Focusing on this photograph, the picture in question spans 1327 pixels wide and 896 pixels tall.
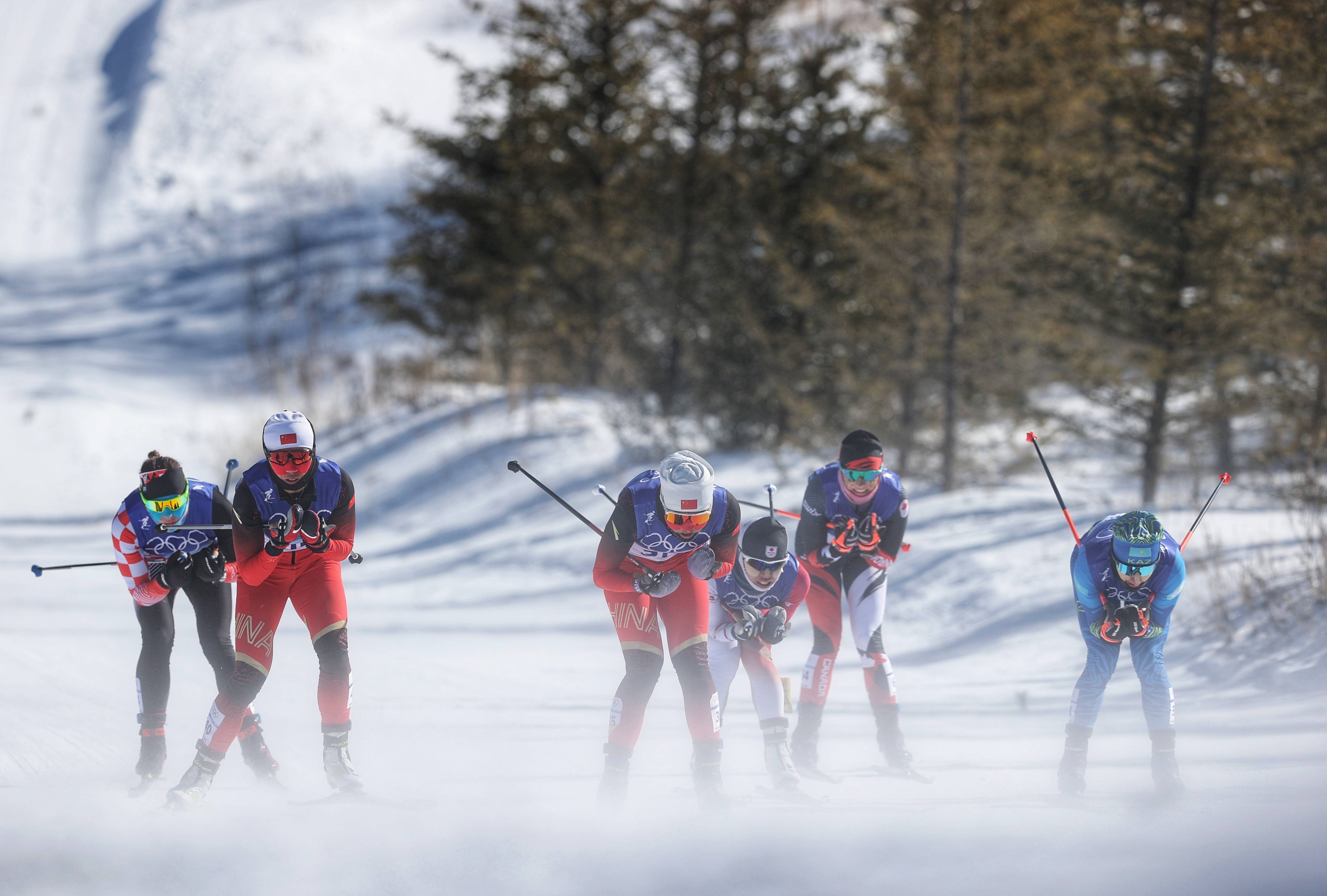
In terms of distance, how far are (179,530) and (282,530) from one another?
2.08 feet

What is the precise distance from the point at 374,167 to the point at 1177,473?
34.5m

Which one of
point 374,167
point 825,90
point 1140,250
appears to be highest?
point 374,167

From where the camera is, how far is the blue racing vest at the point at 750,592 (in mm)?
5777

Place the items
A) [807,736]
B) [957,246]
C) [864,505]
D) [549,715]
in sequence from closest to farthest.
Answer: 1. [807,736]
2. [864,505]
3. [549,715]
4. [957,246]

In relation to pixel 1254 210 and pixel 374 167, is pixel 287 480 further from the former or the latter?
pixel 374 167

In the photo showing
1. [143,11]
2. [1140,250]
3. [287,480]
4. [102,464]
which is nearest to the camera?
[287,480]

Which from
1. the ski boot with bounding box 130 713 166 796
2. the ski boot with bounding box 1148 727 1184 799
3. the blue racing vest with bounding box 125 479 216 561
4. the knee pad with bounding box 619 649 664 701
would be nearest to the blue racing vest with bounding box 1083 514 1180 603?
the ski boot with bounding box 1148 727 1184 799

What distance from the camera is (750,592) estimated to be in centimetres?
577

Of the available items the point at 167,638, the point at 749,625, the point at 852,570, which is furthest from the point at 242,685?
Result: the point at 852,570

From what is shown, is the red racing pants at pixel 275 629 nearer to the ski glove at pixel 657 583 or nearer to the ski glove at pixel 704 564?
the ski glove at pixel 657 583

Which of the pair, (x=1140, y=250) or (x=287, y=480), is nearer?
(x=287, y=480)

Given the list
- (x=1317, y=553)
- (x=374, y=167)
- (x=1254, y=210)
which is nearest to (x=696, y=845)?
(x=1317, y=553)

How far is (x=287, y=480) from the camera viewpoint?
5.38m

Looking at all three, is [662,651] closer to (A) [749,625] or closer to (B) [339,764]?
(A) [749,625]
